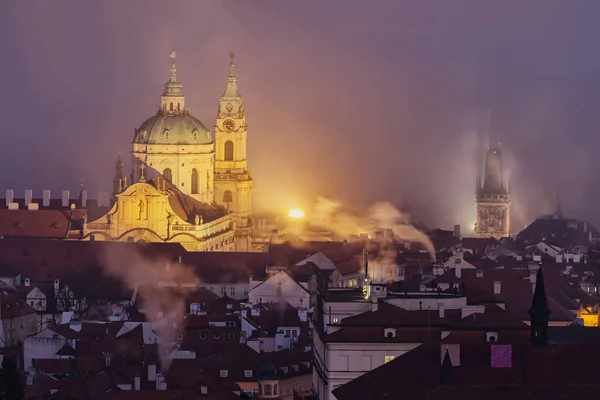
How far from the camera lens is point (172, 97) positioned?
116312 millimetres

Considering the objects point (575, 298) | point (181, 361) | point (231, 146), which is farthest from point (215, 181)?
point (181, 361)

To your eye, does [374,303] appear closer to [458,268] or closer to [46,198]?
[458,268]

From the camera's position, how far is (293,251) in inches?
3937

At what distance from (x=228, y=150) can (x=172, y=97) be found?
3.66 m

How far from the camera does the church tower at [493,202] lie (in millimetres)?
119606

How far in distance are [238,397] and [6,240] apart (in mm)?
41486

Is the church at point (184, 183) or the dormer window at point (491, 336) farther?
the church at point (184, 183)

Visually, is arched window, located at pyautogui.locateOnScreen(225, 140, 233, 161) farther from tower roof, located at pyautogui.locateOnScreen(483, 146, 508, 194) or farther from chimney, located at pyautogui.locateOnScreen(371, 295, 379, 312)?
chimney, located at pyautogui.locateOnScreen(371, 295, 379, 312)

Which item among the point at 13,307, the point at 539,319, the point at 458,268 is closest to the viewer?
the point at 539,319

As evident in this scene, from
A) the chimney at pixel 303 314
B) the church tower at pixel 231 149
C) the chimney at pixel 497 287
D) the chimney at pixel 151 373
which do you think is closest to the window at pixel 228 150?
the church tower at pixel 231 149

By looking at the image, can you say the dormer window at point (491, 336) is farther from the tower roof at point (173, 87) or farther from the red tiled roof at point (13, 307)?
the tower roof at point (173, 87)

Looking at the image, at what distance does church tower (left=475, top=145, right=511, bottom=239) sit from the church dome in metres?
9.62

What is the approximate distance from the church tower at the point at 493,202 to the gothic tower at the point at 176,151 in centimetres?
934

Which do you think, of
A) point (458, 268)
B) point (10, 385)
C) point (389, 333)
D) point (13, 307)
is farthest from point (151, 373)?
point (458, 268)
